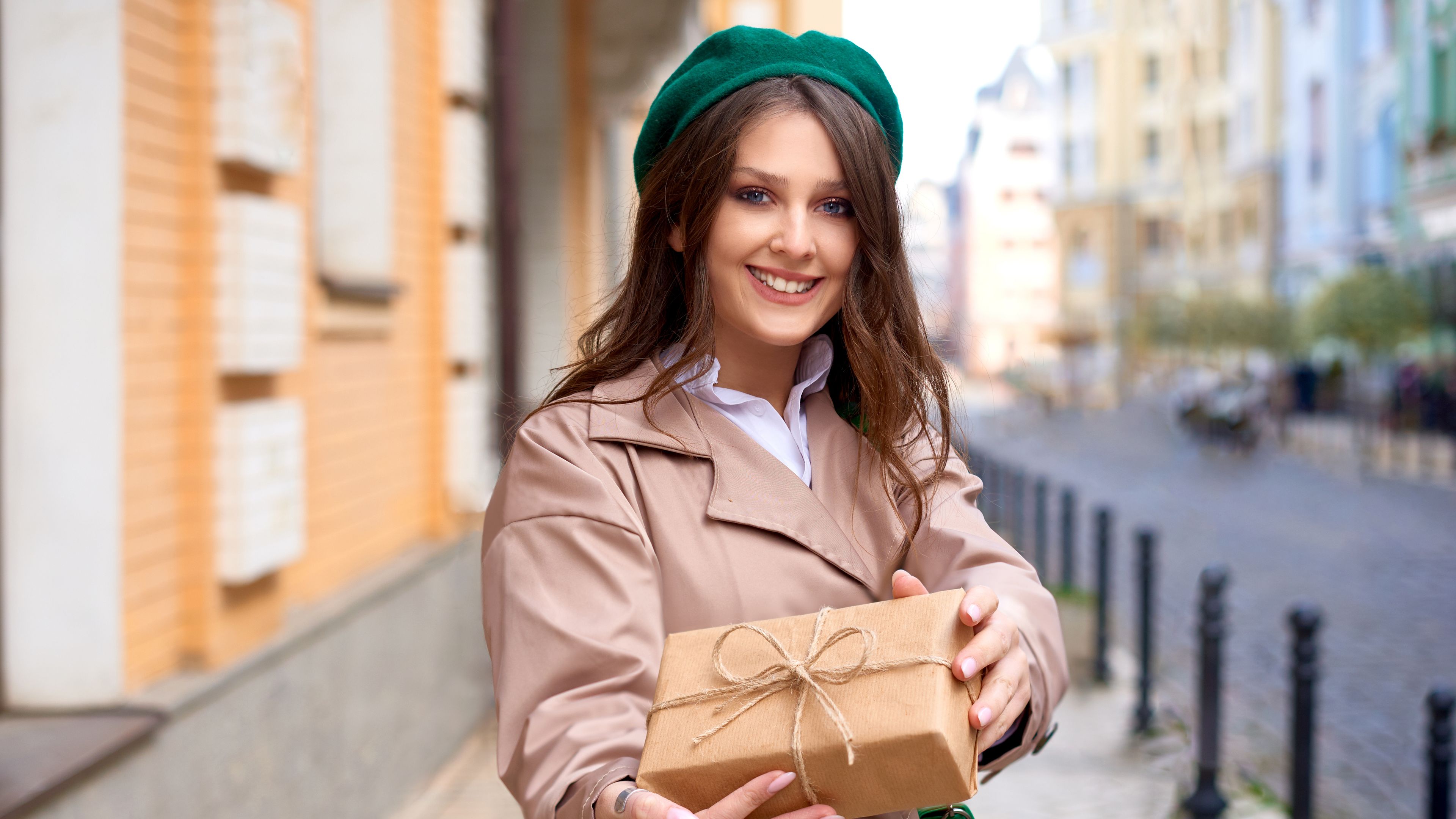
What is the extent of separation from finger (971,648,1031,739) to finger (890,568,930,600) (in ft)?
0.39

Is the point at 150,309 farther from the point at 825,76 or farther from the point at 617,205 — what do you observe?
the point at 825,76

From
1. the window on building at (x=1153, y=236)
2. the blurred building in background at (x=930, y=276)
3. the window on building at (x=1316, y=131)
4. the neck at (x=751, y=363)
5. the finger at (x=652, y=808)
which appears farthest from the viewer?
the window on building at (x=1153, y=236)

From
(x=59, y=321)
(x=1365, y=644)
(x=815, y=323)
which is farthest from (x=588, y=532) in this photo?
(x=1365, y=644)

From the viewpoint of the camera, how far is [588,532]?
1.54 meters

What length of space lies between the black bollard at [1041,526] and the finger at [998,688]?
28.3 feet

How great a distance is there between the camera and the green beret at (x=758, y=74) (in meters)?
1.71

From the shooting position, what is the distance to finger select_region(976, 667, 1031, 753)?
1.48m

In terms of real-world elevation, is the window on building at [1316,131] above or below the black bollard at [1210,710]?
above

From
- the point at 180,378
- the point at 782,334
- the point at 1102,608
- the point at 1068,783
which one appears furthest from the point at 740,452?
the point at 1102,608

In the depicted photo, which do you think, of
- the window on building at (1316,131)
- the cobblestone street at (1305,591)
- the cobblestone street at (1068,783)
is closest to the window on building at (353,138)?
the cobblestone street at (1068,783)

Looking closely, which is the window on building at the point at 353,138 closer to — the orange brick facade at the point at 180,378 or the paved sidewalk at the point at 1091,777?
the orange brick facade at the point at 180,378

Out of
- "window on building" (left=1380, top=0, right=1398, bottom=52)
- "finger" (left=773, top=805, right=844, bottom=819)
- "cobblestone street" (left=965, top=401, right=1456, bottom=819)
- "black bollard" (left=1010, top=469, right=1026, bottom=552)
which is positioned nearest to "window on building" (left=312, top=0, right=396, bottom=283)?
"cobblestone street" (left=965, top=401, right=1456, bottom=819)

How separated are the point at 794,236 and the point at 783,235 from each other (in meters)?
0.02

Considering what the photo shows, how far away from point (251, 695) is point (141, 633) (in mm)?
519
